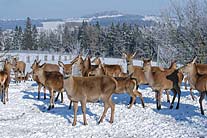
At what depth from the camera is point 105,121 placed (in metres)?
12.7

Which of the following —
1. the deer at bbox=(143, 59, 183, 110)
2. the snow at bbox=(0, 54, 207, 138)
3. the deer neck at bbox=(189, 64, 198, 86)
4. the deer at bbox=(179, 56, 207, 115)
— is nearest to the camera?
the snow at bbox=(0, 54, 207, 138)

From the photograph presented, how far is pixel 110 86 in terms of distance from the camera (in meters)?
12.3

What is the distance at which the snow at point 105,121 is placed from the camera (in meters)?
11.3

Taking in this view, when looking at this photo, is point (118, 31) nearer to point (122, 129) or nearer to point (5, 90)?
point (5, 90)

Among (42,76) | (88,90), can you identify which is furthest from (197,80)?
(42,76)

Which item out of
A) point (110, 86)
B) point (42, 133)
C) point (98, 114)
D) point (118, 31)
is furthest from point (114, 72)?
point (118, 31)

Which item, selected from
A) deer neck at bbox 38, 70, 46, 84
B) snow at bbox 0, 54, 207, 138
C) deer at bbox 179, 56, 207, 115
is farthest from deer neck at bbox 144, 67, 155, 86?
deer neck at bbox 38, 70, 46, 84

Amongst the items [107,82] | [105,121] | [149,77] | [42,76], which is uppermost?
[107,82]

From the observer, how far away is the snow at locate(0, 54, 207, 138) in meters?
11.3

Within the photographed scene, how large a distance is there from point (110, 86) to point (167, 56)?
75.4 ft

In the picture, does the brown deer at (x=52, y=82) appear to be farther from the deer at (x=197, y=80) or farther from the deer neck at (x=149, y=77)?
the deer at (x=197, y=80)

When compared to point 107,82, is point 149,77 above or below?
below

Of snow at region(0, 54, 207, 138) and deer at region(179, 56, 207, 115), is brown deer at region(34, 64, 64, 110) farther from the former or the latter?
deer at region(179, 56, 207, 115)

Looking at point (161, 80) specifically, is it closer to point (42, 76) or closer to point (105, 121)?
point (105, 121)
